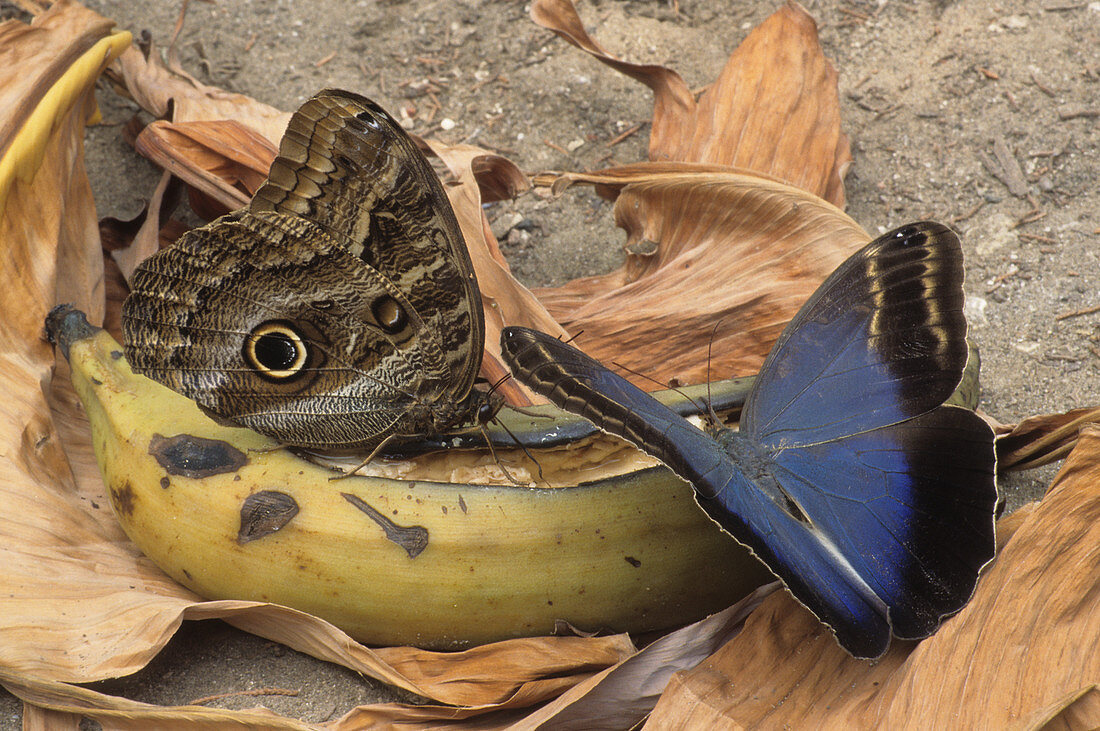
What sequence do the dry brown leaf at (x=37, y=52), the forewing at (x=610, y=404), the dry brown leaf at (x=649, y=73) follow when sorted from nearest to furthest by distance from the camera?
the forewing at (x=610, y=404)
the dry brown leaf at (x=37, y=52)
the dry brown leaf at (x=649, y=73)

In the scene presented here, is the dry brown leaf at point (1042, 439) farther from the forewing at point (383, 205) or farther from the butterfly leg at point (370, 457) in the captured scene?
the butterfly leg at point (370, 457)

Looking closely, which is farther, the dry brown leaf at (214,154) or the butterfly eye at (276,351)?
the dry brown leaf at (214,154)

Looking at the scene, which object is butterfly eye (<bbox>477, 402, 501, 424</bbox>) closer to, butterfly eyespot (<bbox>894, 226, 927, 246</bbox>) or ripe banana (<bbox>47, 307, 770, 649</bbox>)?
ripe banana (<bbox>47, 307, 770, 649</bbox>)

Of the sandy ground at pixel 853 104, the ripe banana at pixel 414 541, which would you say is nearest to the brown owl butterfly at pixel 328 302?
the ripe banana at pixel 414 541

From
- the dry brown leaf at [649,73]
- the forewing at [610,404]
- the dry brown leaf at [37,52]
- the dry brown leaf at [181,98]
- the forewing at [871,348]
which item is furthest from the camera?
the dry brown leaf at [649,73]

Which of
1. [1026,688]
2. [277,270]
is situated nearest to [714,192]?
[277,270]

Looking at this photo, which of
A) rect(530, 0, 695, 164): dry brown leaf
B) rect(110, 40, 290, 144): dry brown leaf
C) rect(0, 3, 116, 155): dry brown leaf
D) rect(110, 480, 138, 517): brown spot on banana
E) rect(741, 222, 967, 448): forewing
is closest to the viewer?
rect(741, 222, 967, 448): forewing

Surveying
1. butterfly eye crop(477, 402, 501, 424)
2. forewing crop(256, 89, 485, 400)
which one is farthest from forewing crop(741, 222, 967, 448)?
forewing crop(256, 89, 485, 400)

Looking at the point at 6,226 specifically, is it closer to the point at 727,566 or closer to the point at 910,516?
the point at 727,566
